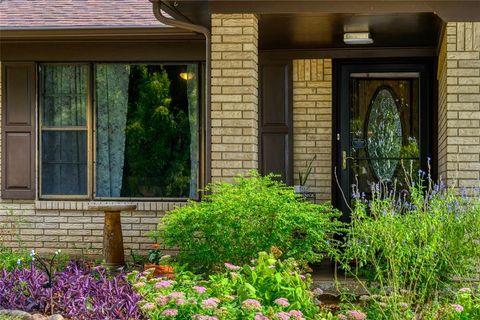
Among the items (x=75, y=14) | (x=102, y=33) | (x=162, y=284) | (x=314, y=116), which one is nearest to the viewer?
(x=162, y=284)

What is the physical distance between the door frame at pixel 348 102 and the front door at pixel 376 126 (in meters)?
0.01

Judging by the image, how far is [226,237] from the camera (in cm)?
714

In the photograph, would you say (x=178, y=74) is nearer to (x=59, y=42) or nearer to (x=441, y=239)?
(x=59, y=42)

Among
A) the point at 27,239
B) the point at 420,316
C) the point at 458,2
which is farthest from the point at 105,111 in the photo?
the point at 420,316

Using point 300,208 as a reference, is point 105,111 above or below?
above

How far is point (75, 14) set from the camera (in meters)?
10.2

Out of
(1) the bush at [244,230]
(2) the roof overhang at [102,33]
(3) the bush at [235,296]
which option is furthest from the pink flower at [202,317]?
(2) the roof overhang at [102,33]

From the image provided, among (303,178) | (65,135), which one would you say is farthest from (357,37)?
(65,135)

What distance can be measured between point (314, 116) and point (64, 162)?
10.2 ft

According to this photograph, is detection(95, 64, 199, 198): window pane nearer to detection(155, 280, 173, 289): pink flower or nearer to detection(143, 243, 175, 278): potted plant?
detection(143, 243, 175, 278): potted plant

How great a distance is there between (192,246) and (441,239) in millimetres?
2108

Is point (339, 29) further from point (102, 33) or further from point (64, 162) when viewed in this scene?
point (64, 162)

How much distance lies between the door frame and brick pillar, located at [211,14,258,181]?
2.61 m

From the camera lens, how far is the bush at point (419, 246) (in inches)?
243
